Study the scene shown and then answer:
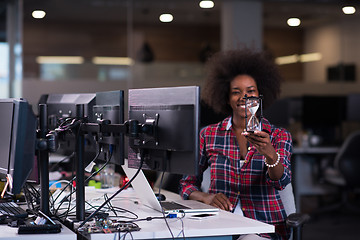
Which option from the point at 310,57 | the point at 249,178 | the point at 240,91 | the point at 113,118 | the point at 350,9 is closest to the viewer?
the point at 113,118

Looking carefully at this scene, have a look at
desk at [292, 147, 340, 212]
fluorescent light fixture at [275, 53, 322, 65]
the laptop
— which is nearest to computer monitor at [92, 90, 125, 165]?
the laptop

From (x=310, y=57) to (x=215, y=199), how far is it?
25.0 ft

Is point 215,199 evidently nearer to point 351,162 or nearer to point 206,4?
point 351,162

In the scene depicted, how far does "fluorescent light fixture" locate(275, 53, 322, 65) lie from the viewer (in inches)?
392

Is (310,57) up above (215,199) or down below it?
above

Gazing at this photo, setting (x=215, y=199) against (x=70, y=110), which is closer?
(x=215, y=199)

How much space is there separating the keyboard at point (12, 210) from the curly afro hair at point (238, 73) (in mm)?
1470

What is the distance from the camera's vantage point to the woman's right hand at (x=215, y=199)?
280cm

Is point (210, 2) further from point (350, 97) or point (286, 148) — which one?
point (286, 148)

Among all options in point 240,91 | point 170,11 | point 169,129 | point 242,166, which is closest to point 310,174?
point 170,11

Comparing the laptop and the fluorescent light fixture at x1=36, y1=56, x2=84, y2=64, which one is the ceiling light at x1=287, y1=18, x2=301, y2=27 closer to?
the fluorescent light fixture at x1=36, y1=56, x2=84, y2=64

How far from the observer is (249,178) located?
302 cm

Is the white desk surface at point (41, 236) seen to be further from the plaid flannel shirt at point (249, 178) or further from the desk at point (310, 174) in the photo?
the desk at point (310, 174)

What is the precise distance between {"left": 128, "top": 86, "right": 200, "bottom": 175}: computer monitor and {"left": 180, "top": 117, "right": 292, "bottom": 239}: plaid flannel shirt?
800 mm
